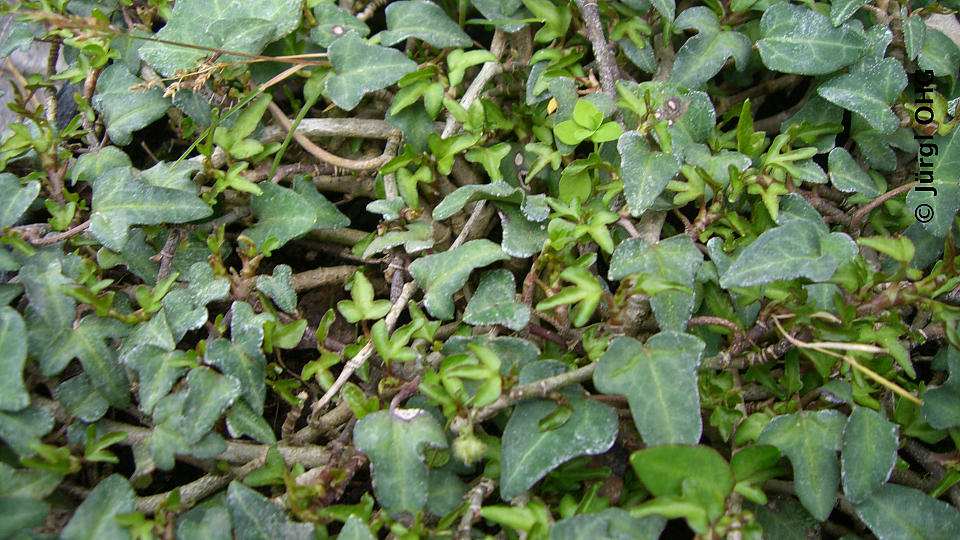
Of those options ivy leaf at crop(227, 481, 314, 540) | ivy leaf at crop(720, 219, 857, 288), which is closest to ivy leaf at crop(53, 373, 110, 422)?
ivy leaf at crop(227, 481, 314, 540)

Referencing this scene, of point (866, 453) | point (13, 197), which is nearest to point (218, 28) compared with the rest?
point (13, 197)

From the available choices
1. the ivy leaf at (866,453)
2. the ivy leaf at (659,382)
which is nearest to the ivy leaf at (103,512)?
the ivy leaf at (659,382)

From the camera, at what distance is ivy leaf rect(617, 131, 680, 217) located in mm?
1371

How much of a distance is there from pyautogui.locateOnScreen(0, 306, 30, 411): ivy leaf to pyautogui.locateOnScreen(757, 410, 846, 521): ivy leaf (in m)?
1.46

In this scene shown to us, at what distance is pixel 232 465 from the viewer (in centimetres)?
143

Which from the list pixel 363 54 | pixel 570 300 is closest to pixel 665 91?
pixel 570 300

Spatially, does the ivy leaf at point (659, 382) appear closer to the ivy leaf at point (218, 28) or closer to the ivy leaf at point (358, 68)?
the ivy leaf at point (358, 68)

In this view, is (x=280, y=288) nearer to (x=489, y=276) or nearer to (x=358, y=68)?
(x=489, y=276)

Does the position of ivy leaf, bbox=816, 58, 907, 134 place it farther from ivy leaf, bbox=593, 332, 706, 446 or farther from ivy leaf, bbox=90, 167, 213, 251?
ivy leaf, bbox=90, 167, 213, 251

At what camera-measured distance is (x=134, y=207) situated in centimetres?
146

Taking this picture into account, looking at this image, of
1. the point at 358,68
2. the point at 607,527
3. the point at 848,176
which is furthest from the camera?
the point at 358,68

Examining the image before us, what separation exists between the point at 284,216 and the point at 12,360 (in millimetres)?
618

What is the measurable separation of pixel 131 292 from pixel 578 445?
1.09m

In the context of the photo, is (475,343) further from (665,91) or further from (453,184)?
(665,91)
